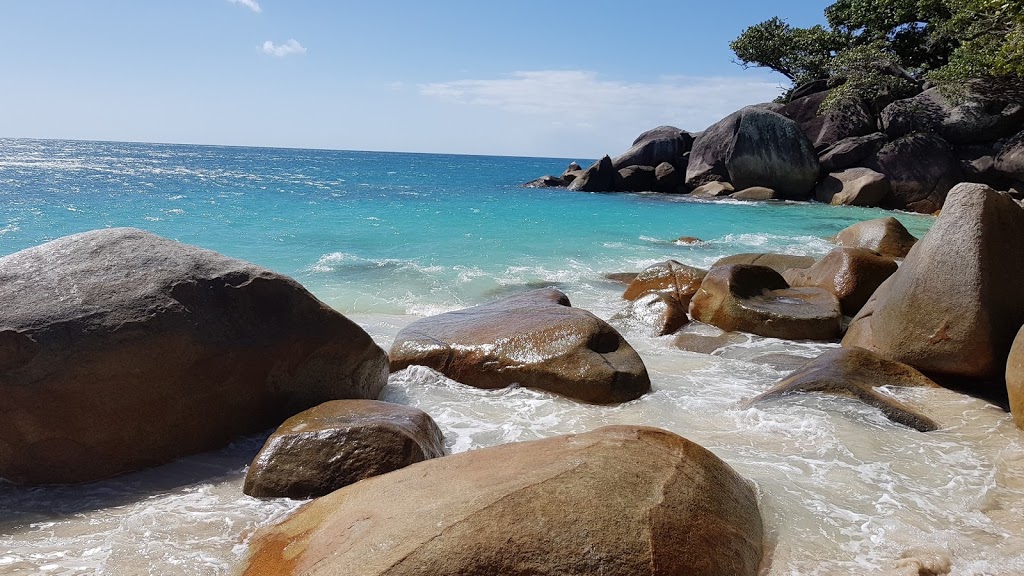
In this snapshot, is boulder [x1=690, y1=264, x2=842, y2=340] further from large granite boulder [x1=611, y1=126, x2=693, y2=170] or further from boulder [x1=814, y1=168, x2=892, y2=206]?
large granite boulder [x1=611, y1=126, x2=693, y2=170]

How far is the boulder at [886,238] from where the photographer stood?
39.7ft

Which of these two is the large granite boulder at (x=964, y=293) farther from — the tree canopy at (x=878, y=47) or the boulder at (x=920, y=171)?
the boulder at (x=920, y=171)

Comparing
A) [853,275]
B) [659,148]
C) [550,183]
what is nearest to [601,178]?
[659,148]

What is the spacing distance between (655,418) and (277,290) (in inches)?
121

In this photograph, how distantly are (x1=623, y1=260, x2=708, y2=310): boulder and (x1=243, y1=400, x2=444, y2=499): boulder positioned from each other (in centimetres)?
623

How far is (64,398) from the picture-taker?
4219mm

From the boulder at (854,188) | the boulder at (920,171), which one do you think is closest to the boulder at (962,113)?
the boulder at (920,171)

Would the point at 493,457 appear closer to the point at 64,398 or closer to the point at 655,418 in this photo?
the point at 655,418

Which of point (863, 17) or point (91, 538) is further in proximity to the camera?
point (863, 17)

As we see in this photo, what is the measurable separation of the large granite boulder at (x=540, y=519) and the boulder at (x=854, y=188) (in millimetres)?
26762

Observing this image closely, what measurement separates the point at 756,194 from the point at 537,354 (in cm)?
2647

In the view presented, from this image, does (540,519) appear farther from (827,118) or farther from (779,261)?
(827,118)

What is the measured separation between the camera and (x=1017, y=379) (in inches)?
190

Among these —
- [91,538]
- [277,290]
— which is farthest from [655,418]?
[91,538]
